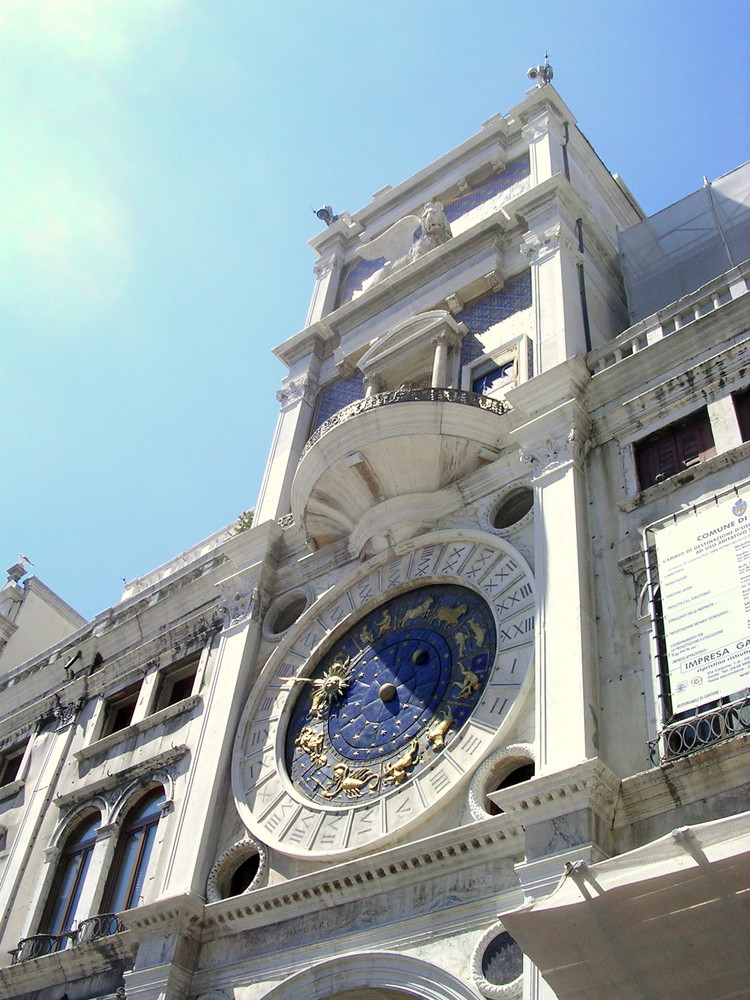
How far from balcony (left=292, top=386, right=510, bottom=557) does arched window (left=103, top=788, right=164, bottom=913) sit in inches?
210

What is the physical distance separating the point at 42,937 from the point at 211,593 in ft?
21.3

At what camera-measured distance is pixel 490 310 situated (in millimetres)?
20141

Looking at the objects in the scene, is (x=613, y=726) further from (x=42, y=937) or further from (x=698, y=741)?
(x=42, y=937)

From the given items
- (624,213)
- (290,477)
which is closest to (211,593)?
(290,477)

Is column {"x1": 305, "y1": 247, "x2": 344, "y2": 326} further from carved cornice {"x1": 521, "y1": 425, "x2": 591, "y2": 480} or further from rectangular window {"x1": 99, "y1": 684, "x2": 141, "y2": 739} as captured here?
carved cornice {"x1": 521, "y1": 425, "x2": 591, "y2": 480}

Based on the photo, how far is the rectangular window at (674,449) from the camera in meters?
14.0

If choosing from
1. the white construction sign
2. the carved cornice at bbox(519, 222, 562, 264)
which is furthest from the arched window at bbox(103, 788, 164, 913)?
the carved cornice at bbox(519, 222, 562, 264)

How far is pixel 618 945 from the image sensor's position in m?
9.06

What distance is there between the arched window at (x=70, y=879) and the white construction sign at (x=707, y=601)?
34.0 feet

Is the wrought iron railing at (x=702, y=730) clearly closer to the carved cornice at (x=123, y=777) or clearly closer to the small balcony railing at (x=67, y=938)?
the small balcony railing at (x=67, y=938)

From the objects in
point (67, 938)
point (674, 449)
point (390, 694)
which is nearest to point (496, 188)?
point (674, 449)

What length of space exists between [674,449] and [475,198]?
11.2 metres

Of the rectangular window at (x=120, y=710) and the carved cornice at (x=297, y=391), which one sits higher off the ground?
the carved cornice at (x=297, y=391)

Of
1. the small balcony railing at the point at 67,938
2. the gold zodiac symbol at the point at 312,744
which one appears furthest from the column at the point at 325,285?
the small balcony railing at the point at 67,938
